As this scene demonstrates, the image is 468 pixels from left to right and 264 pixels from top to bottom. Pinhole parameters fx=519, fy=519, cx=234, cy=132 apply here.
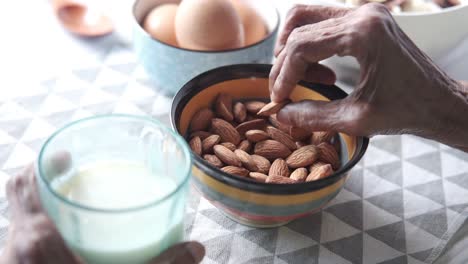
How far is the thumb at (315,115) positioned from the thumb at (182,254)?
18cm

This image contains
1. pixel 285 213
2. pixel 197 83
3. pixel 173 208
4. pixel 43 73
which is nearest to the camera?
pixel 173 208

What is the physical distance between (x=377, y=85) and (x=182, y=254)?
0.23 m

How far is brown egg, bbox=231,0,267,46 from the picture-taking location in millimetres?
761

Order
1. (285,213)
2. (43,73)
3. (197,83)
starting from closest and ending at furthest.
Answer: (285,213), (197,83), (43,73)

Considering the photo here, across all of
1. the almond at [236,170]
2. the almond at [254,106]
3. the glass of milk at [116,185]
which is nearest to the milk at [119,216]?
the glass of milk at [116,185]

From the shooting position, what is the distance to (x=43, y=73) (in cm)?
77

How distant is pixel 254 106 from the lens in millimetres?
625

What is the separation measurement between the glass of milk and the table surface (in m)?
0.14

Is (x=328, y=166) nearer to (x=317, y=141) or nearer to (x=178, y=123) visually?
(x=317, y=141)

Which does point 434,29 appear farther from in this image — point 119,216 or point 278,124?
point 119,216

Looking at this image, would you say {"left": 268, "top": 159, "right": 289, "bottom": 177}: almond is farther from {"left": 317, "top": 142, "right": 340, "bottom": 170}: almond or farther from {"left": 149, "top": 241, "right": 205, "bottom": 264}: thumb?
{"left": 149, "top": 241, "right": 205, "bottom": 264}: thumb

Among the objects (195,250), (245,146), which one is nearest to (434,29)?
(245,146)

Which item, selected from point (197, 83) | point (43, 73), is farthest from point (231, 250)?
point (43, 73)

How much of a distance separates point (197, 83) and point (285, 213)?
19 cm
